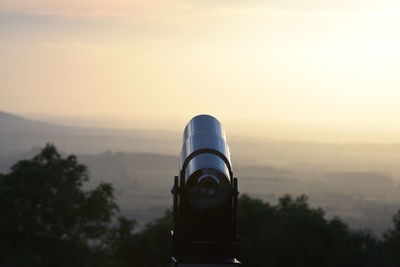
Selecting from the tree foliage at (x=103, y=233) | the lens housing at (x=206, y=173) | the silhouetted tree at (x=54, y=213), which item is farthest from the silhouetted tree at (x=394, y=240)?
the lens housing at (x=206, y=173)

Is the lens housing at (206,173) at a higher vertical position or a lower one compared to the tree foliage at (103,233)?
lower

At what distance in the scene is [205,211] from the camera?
11008 millimetres

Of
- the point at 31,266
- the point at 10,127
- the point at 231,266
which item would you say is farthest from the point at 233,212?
the point at 10,127

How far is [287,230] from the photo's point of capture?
3266cm

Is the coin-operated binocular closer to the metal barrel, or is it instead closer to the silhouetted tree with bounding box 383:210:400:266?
the metal barrel

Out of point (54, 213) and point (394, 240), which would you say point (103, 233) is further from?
point (394, 240)

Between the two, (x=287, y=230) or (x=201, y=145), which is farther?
(x=287, y=230)

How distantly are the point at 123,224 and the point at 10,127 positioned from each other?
2191 inches

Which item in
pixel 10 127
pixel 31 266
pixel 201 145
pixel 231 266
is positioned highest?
pixel 10 127

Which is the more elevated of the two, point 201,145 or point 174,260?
point 201,145

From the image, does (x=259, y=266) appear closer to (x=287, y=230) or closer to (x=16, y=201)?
(x=287, y=230)

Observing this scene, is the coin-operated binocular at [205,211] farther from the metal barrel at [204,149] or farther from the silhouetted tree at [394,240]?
the silhouetted tree at [394,240]

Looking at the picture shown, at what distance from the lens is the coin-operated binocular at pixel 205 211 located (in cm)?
1090

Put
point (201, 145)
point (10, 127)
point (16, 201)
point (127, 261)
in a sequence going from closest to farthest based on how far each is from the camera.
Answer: point (201, 145) < point (16, 201) < point (127, 261) < point (10, 127)
